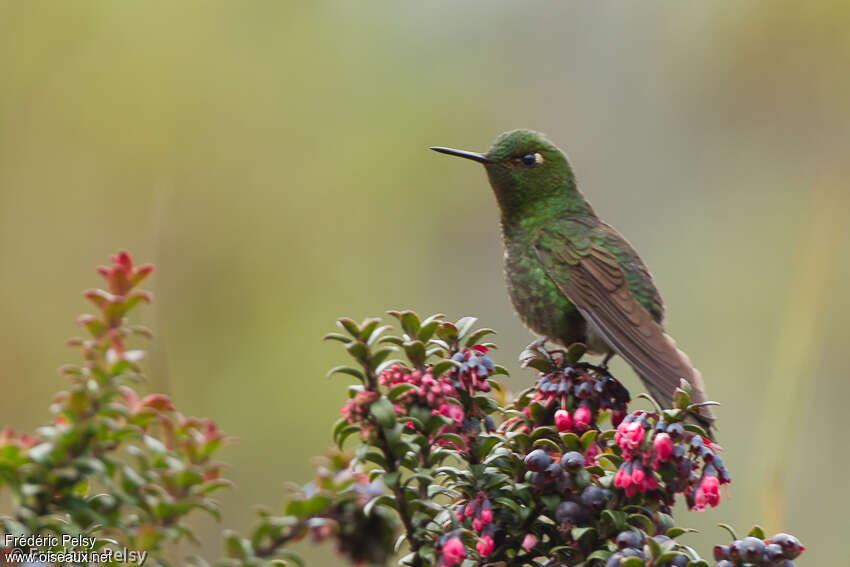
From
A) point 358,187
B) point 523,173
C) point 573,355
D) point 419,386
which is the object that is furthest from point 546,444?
point 358,187

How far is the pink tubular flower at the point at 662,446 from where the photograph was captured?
1.55 m

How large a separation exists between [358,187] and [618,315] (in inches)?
Result: 109

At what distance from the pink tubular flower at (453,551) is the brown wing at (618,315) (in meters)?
1.45

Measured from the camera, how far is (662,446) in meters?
1.55

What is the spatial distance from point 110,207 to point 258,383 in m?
1.21

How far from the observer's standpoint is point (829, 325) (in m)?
5.67

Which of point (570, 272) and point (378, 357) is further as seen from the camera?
point (570, 272)

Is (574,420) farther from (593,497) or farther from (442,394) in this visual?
(442,394)

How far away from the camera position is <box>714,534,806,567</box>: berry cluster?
58.2 inches

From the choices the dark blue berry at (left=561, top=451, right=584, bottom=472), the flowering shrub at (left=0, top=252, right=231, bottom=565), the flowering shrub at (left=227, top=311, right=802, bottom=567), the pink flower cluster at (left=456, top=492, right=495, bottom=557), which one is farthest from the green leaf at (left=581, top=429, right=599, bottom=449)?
the flowering shrub at (left=0, top=252, right=231, bottom=565)

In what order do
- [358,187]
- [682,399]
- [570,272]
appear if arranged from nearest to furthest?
[682,399]
[570,272]
[358,187]

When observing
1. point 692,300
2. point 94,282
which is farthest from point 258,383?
point 692,300

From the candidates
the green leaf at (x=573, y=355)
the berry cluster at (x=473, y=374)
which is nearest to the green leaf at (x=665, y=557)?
the berry cluster at (x=473, y=374)

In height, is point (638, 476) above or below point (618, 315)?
below
